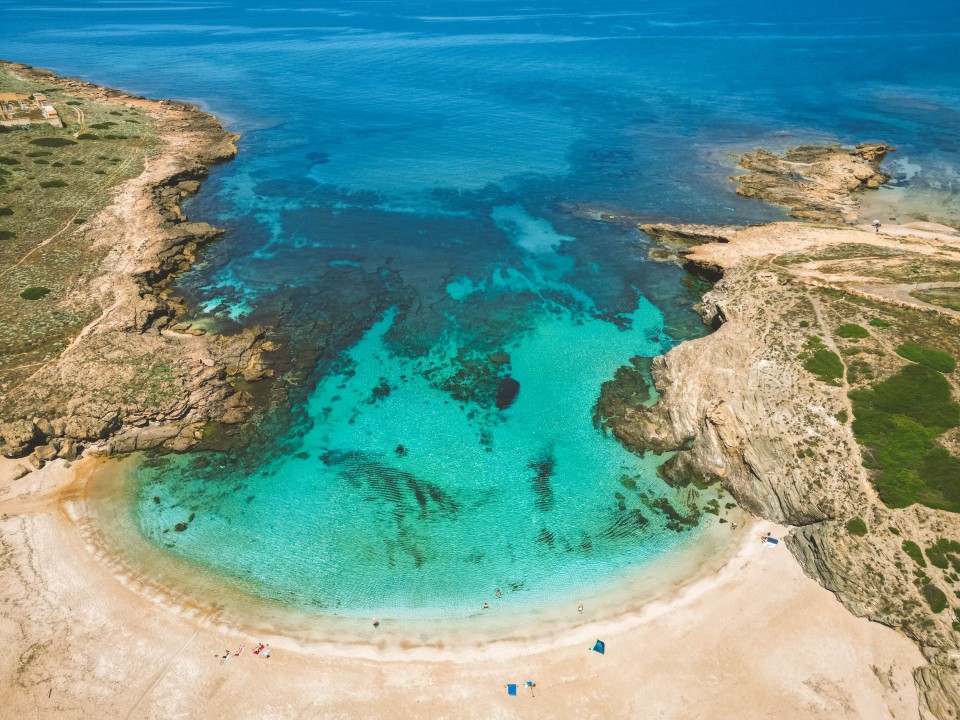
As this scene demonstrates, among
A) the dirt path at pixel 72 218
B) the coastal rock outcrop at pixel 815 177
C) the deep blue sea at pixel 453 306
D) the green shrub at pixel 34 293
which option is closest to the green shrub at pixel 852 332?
the deep blue sea at pixel 453 306

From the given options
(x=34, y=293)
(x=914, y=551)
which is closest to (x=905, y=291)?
(x=914, y=551)

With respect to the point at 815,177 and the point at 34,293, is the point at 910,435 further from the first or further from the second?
the point at 34,293

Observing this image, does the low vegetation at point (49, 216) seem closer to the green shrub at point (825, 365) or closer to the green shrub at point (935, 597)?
the green shrub at point (825, 365)

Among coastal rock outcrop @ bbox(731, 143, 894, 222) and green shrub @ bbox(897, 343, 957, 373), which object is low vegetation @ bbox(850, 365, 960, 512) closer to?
green shrub @ bbox(897, 343, 957, 373)

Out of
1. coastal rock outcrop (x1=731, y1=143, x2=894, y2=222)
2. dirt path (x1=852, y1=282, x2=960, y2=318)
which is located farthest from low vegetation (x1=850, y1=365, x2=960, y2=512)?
coastal rock outcrop (x1=731, y1=143, x2=894, y2=222)

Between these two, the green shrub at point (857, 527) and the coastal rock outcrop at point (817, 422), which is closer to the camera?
the coastal rock outcrop at point (817, 422)

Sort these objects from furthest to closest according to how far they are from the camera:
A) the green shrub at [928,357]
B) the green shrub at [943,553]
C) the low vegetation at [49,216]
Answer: the low vegetation at [49,216], the green shrub at [928,357], the green shrub at [943,553]
